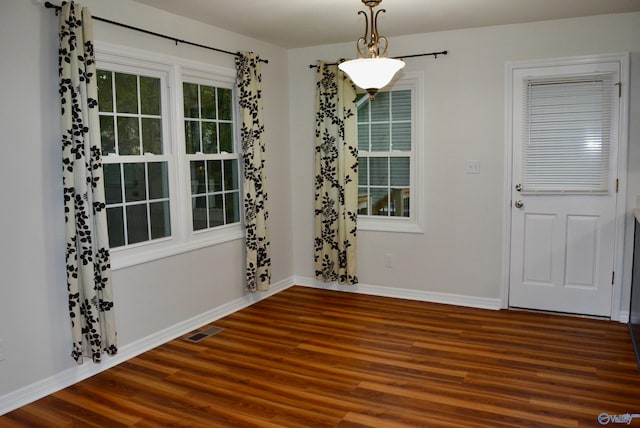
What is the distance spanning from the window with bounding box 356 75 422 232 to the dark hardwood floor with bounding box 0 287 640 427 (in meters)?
1.04

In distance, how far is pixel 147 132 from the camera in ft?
13.0

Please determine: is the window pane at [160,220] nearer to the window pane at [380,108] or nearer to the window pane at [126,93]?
the window pane at [126,93]

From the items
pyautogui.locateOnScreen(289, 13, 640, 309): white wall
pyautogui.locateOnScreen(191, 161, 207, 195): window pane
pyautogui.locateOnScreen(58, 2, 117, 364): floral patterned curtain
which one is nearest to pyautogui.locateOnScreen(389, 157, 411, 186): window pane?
pyautogui.locateOnScreen(289, 13, 640, 309): white wall

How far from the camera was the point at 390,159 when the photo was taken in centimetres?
518

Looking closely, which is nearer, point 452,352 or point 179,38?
point 452,352

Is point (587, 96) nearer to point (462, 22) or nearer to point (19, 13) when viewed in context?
point (462, 22)

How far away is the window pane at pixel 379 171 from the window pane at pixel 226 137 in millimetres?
1400

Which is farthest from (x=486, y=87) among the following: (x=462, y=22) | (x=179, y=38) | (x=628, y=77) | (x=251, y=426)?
(x=251, y=426)

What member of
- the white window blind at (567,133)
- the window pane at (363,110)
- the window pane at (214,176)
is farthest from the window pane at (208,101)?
the white window blind at (567,133)

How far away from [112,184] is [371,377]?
2.20 meters

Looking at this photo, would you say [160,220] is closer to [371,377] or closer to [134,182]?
[134,182]

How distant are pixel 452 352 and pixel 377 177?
6.67 ft

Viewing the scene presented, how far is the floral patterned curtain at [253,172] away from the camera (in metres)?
4.66

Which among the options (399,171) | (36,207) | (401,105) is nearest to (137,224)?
(36,207)
